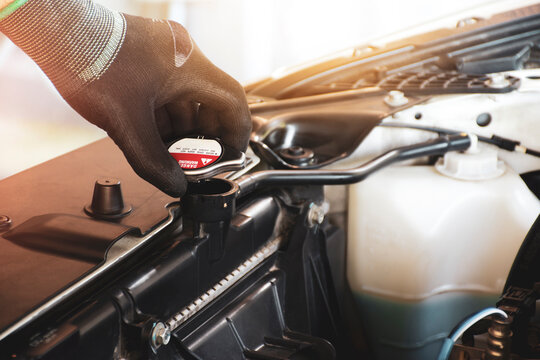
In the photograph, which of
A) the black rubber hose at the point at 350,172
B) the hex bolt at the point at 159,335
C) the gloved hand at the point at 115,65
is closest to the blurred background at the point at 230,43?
the black rubber hose at the point at 350,172

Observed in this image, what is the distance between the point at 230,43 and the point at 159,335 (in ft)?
9.47

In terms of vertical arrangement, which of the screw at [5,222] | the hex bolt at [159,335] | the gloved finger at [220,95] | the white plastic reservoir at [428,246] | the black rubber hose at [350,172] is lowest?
the white plastic reservoir at [428,246]

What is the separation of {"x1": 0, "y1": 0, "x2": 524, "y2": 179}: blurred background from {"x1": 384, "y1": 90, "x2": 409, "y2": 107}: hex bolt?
166cm


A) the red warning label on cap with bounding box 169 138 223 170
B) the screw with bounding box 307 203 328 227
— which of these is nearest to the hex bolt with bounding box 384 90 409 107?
the screw with bounding box 307 203 328 227

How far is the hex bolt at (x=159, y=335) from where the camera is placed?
0.60 m

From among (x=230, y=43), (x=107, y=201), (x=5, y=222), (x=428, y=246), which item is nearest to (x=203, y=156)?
(x=107, y=201)

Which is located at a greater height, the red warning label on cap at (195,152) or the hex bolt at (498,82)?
the hex bolt at (498,82)

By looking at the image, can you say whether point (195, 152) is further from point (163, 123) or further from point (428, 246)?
point (428, 246)

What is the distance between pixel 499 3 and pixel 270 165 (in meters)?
0.76

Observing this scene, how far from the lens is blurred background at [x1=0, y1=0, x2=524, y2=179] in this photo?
9.01ft

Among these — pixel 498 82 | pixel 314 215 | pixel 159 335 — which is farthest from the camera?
pixel 498 82

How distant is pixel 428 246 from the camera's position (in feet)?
2.93

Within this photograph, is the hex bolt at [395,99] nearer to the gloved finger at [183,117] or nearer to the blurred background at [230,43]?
the gloved finger at [183,117]

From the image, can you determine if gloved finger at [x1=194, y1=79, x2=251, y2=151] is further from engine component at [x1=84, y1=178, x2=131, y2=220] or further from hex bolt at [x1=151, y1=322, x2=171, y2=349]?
hex bolt at [x1=151, y1=322, x2=171, y2=349]
